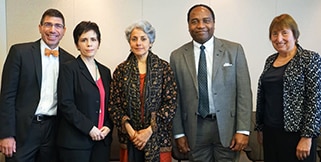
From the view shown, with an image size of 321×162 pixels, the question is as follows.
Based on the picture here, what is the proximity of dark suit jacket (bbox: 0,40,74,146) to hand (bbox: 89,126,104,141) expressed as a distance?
0.49 metres

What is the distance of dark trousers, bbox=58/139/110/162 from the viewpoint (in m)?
2.49

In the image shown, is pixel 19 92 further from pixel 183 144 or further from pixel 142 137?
pixel 183 144

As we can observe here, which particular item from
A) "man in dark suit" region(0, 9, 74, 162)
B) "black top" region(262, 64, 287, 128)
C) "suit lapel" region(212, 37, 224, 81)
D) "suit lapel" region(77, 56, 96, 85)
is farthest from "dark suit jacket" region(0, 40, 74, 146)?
"black top" region(262, 64, 287, 128)

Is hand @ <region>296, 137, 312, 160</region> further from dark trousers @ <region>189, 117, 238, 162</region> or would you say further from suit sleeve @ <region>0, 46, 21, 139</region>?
suit sleeve @ <region>0, 46, 21, 139</region>

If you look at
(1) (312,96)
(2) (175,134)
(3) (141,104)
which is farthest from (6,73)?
(1) (312,96)

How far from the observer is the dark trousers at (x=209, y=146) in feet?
8.88

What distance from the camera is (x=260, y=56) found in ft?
14.1

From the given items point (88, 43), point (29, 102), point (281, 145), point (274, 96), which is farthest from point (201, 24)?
point (29, 102)

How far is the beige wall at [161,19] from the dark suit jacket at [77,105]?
1667 mm

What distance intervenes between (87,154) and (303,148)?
5.03ft

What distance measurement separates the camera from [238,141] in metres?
2.70

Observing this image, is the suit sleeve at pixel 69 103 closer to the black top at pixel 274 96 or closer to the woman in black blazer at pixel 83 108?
the woman in black blazer at pixel 83 108

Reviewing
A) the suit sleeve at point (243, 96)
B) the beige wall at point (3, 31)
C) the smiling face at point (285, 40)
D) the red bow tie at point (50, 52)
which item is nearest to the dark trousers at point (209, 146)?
the suit sleeve at point (243, 96)

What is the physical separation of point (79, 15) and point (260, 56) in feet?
7.44
